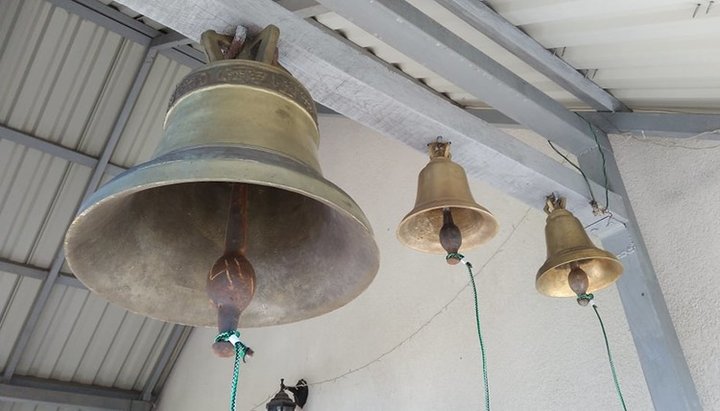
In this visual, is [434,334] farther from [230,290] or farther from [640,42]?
[230,290]

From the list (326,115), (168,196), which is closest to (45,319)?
Answer: (326,115)

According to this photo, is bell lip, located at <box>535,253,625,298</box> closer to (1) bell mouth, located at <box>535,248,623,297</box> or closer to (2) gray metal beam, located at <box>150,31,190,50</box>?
(1) bell mouth, located at <box>535,248,623,297</box>

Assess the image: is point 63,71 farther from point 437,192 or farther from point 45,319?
point 437,192

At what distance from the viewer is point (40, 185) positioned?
179 inches

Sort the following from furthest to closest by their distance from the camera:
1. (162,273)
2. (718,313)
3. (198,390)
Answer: (198,390) < (718,313) < (162,273)

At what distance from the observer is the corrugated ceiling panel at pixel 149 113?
4445mm

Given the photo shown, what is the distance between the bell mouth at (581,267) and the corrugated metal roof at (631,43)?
65 cm

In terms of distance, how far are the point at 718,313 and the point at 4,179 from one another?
4.61 metres

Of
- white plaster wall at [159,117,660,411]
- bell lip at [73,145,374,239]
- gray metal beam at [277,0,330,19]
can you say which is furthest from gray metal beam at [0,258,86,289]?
bell lip at [73,145,374,239]

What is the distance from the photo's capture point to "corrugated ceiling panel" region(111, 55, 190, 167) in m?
4.45

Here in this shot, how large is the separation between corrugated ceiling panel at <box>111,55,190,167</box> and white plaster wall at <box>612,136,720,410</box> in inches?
134

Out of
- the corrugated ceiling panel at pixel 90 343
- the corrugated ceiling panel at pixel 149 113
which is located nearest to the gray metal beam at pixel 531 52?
the corrugated ceiling panel at pixel 149 113

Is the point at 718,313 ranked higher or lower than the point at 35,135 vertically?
lower

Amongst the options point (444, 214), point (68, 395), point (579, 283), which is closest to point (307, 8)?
point (444, 214)
